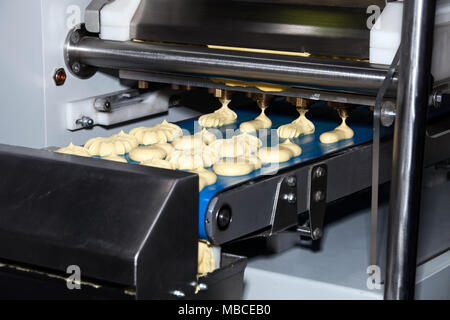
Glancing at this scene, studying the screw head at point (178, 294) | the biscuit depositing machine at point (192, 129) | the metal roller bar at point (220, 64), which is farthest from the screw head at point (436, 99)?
the screw head at point (178, 294)

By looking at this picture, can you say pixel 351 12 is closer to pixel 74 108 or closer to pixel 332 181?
pixel 332 181

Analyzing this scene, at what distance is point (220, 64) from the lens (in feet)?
5.74

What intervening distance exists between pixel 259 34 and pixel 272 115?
1.32 feet

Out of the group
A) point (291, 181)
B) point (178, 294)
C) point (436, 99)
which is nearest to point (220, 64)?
point (291, 181)

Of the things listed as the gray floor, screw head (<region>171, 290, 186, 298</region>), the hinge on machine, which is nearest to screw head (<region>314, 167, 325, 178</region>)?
the hinge on machine

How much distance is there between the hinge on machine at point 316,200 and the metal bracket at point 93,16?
0.72 m

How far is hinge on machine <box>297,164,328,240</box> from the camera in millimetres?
1577

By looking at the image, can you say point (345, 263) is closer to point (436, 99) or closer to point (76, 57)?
point (436, 99)

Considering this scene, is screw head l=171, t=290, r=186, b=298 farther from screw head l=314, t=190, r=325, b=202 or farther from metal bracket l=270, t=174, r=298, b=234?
screw head l=314, t=190, r=325, b=202

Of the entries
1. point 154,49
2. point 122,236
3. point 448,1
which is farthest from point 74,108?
point 448,1

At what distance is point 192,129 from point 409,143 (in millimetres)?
753

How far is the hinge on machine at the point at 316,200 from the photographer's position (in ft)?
5.17

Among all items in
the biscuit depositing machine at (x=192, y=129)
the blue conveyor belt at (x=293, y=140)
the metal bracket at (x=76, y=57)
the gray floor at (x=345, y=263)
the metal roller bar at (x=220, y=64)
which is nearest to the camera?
the biscuit depositing machine at (x=192, y=129)

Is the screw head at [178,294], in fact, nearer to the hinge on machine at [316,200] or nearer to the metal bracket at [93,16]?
the hinge on machine at [316,200]
